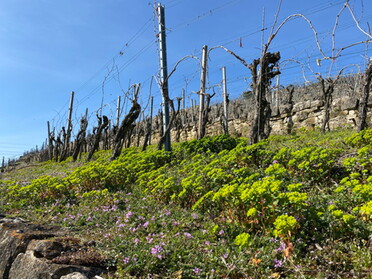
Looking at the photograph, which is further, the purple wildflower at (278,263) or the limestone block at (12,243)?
the limestone block at (12,243)

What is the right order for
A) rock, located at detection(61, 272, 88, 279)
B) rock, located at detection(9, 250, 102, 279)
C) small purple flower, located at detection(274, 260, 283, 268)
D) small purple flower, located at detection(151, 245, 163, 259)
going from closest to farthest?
small purple flower, located at detection(274, 260, 283, 268) < rock, located at detection(61, 272, 88, 279) < rock, located at detection(9, 250, 102, 279) < small purple flower, located at detection(151, 245, 163, 259)

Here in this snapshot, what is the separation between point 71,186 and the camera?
7.35 meters

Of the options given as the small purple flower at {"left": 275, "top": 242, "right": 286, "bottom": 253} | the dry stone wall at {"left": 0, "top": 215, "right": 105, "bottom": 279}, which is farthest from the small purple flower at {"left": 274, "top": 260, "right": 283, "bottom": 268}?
the dry stone wall at {"left": 0, "top": 215, "right": 105, "bottom": 279}

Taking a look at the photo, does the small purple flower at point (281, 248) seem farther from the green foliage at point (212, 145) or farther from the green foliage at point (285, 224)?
the green foliage at point (212, 145)

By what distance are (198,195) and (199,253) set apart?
163cm

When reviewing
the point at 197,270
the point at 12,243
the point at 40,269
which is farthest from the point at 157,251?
the point at 12,243

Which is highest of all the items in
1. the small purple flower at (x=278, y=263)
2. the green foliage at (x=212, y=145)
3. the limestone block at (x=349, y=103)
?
the limestone block at (x=349, y=103)

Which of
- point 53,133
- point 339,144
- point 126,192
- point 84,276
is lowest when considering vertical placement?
point 84,276

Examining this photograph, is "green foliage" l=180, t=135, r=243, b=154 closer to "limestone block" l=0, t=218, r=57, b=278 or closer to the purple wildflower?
"limestone block" l=0, t=218, r=57, b=278

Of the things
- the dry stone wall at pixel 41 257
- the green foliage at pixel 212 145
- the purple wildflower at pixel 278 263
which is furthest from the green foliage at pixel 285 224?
the green foliage at pixel 212 145

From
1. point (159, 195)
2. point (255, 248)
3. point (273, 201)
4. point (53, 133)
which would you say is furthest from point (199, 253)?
point (53, 133)

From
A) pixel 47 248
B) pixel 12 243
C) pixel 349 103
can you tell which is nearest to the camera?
pixel 47 248

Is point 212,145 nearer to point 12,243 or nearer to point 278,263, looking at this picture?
point 12,243

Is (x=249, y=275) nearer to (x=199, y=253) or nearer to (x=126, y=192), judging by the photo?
(x=199, y=253)
